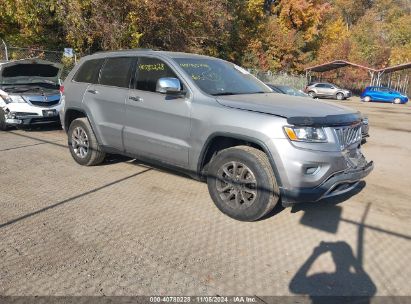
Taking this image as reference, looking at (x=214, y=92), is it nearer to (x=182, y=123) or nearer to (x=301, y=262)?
(x=182, y=123)

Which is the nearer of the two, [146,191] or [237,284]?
[237,284]

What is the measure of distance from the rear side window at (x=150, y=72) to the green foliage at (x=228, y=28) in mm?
12122

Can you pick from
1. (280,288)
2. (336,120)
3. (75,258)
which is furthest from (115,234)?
(336,120)

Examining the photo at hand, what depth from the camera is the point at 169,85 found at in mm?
4527

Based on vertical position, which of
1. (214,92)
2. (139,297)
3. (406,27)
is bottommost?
(139,297)

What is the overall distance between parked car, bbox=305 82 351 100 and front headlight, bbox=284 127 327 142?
101 feet

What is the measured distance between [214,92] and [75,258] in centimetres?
244

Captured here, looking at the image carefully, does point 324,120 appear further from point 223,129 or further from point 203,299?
point 203,299

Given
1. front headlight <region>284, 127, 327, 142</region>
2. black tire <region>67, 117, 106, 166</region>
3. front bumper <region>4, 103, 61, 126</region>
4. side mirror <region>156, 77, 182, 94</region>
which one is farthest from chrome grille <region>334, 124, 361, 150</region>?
front bumper <region>4, 103, 61, 126</region>

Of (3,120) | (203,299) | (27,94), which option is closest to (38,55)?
(27,94)

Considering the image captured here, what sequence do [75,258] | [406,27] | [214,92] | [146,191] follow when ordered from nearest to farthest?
[75,258] < [214,92] < [146,191] < [406,27]

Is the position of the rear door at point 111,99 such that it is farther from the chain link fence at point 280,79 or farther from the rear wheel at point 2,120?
the chain link fence at point 280,79

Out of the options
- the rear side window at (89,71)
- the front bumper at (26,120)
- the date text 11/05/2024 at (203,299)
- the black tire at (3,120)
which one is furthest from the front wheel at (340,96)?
the date text 11/05/2024 at (203,299)

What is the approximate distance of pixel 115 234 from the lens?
4.00 meters
